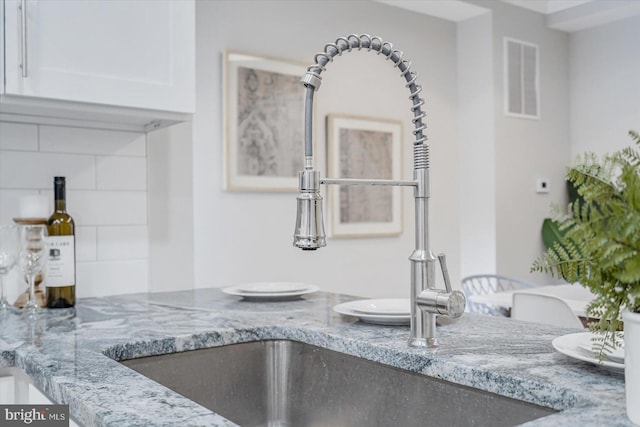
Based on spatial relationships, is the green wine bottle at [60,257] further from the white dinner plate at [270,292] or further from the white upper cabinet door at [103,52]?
the white dinner plate at [270,292]

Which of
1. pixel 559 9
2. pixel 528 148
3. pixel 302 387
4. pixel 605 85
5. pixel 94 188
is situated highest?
pixel 559 9

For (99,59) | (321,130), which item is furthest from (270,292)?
(321,130)

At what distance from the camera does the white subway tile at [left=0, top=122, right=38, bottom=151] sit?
6.37 feet

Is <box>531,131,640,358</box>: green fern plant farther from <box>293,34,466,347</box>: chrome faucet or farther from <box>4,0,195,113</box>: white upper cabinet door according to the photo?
<box>4,0,195,113</box>: white upper cabinet door

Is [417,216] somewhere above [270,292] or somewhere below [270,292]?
above

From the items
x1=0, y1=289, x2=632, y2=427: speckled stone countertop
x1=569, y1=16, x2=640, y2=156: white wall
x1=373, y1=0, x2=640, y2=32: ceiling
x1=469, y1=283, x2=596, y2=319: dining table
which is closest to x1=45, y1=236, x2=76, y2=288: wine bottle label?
x1=0, y1=289, x2=632, y2=427: speckled stone countertop

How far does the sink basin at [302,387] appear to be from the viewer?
42.6 inches

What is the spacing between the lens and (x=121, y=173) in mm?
2170

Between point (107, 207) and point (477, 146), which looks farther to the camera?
point (477, 146)

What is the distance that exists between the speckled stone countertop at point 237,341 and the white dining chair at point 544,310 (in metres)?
0.76

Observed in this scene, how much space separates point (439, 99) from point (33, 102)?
2759 millimetres

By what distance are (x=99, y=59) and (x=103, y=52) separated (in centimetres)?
3

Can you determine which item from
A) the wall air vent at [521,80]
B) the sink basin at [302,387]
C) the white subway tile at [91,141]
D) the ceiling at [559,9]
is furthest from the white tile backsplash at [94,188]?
the wall air vent at [521,80]
